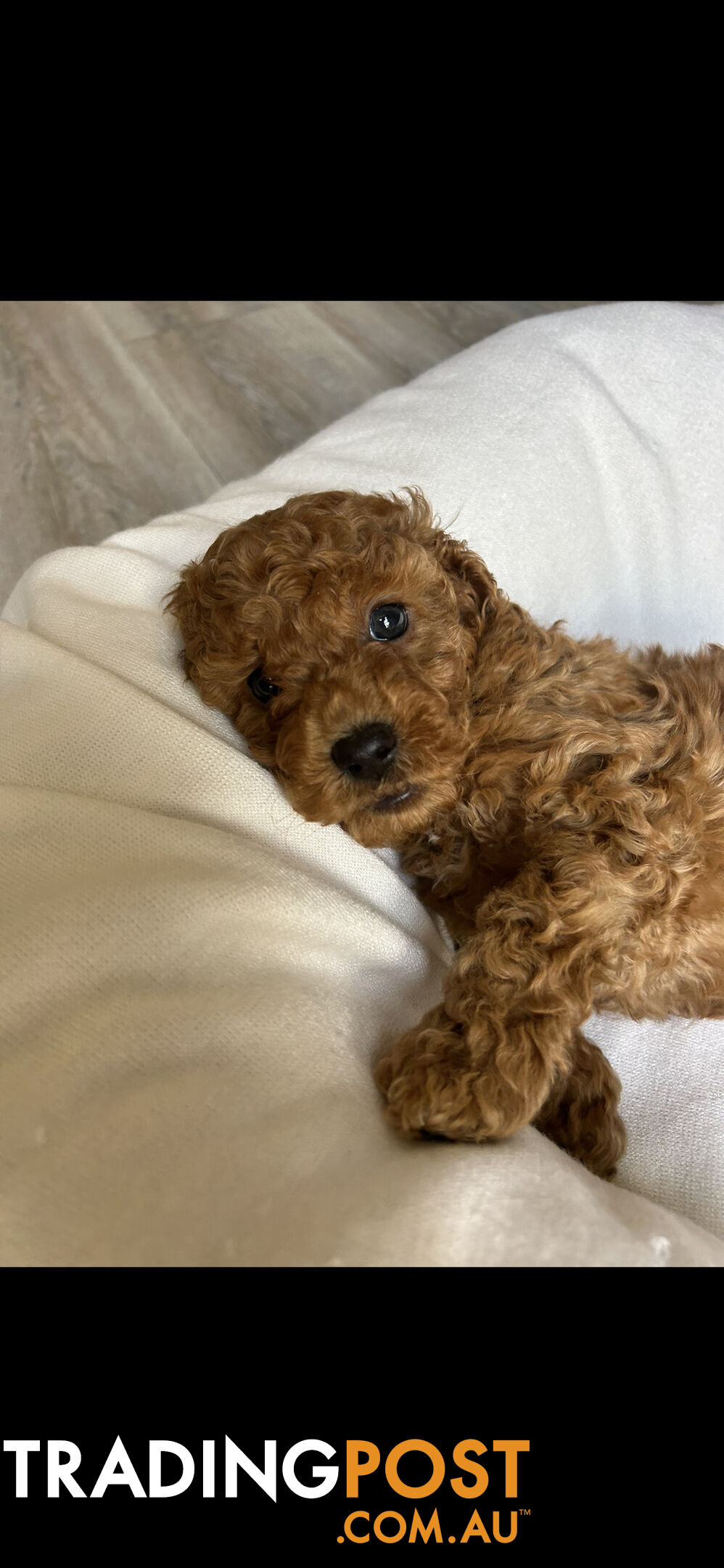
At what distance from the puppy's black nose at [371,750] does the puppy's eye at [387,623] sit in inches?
10.0

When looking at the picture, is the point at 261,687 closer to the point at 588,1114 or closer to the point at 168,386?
the point at 588,1114

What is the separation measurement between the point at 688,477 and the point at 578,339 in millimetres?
600

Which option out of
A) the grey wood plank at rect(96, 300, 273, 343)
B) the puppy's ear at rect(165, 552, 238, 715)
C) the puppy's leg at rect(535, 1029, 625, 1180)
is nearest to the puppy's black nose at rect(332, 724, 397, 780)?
the puppy's ear at rect(165, 552, 238, 715)

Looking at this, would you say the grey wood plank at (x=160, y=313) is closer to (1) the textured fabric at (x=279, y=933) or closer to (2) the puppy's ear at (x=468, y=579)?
(1) the textured fabric at (x=279, y=933)

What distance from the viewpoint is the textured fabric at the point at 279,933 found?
159cm

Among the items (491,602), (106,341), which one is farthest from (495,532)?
(106,341)

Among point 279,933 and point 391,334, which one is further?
point 391,334

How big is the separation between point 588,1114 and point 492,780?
2.55 ft

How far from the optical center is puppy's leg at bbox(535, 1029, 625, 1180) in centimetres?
219

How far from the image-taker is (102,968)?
1.94m

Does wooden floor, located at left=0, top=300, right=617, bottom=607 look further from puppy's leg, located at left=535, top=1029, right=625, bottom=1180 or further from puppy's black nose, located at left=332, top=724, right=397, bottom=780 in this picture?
puppy's leg, located at left=535, top=1029, right=625, bottom=1180

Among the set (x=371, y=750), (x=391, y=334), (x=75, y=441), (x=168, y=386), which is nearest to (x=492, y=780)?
(x=371, y=750)

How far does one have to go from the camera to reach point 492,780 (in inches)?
84.9
